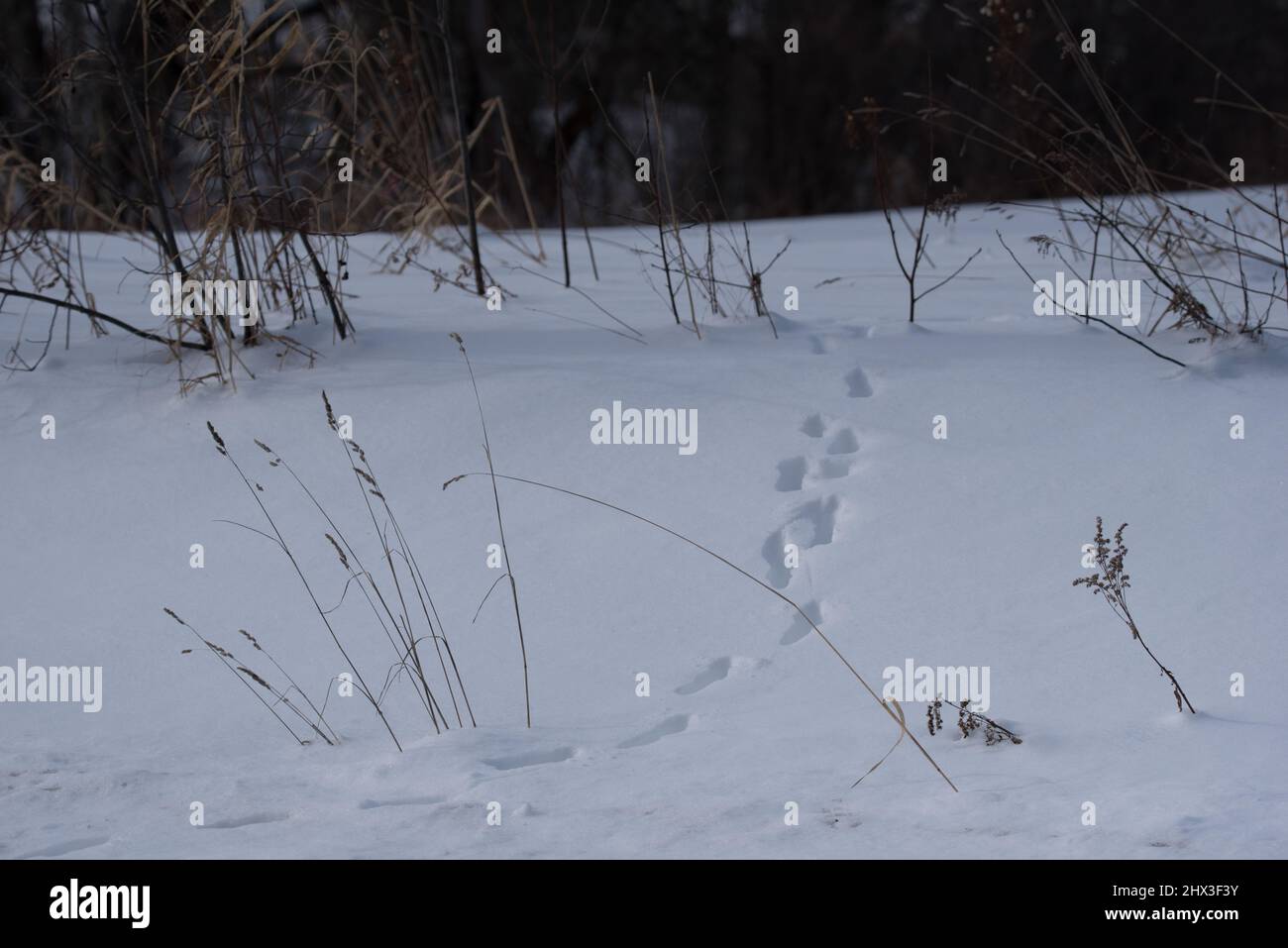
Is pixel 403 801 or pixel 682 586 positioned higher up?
pixel 682 586

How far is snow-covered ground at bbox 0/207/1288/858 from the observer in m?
1.55

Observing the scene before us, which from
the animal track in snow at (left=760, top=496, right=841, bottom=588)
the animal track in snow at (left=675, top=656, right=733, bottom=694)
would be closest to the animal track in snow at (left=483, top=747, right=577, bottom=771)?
the animal track in snow at (left=675, top=656, right=733, bottom=694)

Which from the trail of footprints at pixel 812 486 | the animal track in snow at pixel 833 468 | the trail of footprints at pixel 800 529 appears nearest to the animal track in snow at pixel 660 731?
the trail of footprints at pixel 800 529

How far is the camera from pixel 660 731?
184 centimetres

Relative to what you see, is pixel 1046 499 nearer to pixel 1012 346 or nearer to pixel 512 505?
pixel 1012 346

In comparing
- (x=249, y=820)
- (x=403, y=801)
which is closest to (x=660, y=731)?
(x=403, y=801)

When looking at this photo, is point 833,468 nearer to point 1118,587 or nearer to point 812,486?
point 812,486

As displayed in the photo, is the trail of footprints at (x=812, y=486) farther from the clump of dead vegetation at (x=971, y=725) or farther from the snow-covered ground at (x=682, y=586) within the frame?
the clump of dead vegetation at (x=971, y=725)

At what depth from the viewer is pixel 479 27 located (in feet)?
39.5

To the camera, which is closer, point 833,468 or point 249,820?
point 249,820

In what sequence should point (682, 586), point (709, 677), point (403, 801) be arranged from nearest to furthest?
point (403, 801)
point (709, 677)
point (682, 586)

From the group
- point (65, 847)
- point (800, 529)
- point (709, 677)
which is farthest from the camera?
point (800, 529)

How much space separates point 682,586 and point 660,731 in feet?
1.35
